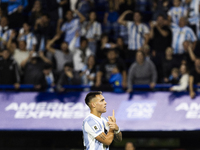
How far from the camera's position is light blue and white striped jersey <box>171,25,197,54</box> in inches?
484

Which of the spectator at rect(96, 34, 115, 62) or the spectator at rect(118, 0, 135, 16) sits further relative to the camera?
the spectator at rect(118, 0, 135, 16)

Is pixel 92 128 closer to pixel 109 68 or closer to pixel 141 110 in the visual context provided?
pixel 141 110

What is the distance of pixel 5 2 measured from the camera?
14.9 m

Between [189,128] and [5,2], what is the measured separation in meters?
8.11

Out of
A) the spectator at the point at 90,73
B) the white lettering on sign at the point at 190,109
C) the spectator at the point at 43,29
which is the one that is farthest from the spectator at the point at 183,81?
the spectator at the point at 43,29

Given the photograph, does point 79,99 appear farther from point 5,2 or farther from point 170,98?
point 5,2

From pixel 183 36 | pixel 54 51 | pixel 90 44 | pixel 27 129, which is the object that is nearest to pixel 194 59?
pixel 183 36

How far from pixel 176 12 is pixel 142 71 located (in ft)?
9.69

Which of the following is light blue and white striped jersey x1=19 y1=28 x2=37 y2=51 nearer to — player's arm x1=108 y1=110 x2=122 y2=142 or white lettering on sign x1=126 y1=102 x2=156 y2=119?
white lettering on sign x1=126 y1=102 x2=156 y2=119

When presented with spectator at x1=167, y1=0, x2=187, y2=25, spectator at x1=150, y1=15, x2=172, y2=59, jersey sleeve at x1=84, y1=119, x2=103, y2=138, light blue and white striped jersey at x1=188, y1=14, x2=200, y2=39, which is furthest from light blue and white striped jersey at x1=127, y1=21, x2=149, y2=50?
jersey sleeve at x1=84, y1=119, x2=103, y2=138

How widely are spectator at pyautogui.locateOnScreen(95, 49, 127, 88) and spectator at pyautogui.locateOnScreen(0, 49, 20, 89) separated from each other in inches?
96.1

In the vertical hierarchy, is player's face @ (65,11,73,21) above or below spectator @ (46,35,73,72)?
above

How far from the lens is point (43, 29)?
13.3m

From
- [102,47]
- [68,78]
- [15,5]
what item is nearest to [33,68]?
[68,78]
